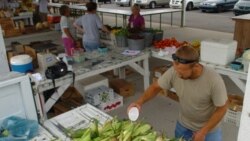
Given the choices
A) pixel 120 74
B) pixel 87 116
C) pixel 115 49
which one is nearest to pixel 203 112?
pixel 87 116

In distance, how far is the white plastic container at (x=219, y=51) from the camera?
3885 millimetres

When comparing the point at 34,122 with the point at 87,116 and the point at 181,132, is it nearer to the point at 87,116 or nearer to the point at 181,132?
the point at 87,116

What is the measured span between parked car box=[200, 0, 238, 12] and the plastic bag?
15.3m

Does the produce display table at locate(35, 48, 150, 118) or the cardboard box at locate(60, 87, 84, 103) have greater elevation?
the produce display table at locate(35, 48, 150, 118)

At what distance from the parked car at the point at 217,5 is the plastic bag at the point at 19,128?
50.4 feet

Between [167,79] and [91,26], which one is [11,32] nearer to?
[91,26]

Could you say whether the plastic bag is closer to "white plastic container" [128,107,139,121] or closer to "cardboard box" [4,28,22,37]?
"white plastic container" [128,107,139,121]

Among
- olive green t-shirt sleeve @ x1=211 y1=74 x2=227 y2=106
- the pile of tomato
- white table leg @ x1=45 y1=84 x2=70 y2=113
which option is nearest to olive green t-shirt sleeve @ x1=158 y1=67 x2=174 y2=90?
olive green t-shirt sleeve @ x1=211 y1=74 x2=227 y2=106

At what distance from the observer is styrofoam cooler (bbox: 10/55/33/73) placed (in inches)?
137

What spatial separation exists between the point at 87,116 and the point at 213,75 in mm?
1339

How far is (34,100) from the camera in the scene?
101 inches

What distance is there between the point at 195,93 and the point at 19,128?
5.28 feet

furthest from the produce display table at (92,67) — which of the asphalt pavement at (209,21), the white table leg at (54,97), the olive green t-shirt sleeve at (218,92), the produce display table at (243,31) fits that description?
the asphalt pavement at (209,21)

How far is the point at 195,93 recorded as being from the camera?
7.52 ft
